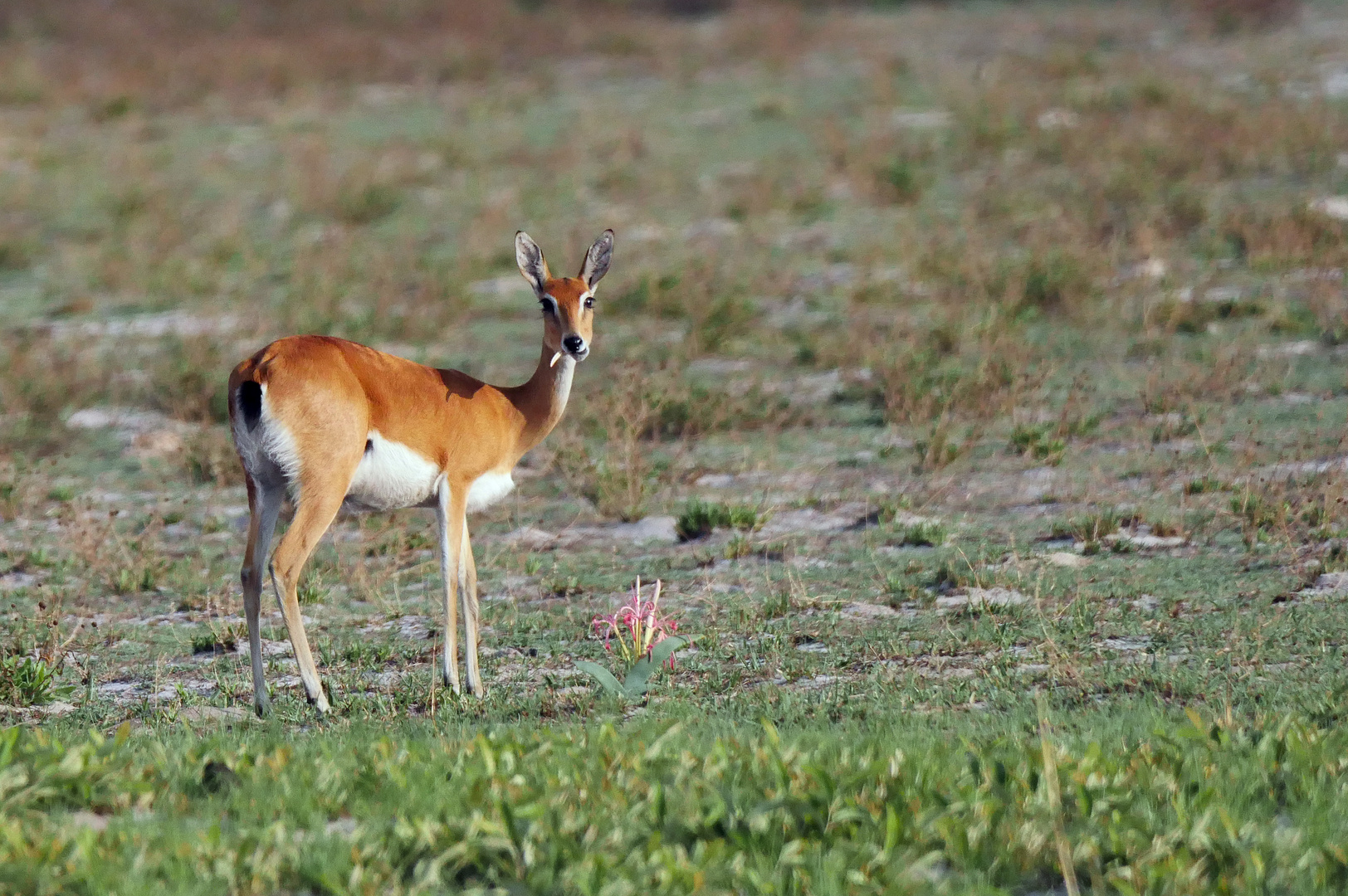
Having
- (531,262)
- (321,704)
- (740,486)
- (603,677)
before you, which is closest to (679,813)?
(603,677)

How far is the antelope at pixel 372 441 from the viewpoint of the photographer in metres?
6.35

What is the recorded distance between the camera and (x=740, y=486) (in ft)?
32.1

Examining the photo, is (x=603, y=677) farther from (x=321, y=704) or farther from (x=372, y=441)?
(x=372, y=441)

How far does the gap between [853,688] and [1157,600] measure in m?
1.83

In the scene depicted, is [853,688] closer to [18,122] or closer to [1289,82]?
[1289,82]

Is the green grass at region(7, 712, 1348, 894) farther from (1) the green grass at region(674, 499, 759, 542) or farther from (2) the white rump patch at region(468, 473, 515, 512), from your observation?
(1) the green grass at region(674, 499, 759, 542)

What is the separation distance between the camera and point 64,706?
654cm

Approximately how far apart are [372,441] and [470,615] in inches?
33.4

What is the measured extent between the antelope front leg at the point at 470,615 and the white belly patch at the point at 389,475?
28cm

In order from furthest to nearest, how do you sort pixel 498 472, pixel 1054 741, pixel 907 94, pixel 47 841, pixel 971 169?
pixel 907 94 < pixel 971 169 < pixel 498 472 < pixel 1054 741 < pixel 47 841

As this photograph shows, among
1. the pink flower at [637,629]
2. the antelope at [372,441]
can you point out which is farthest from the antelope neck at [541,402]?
the pink flower at [637,629]

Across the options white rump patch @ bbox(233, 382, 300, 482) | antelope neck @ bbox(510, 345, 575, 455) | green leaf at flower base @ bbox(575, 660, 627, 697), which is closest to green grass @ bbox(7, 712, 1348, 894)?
green leaf at flower base @ bbox(575, 660, 627, 697)

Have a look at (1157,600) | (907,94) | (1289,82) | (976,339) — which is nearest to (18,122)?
(907,94)

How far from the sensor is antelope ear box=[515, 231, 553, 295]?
7047 mm
